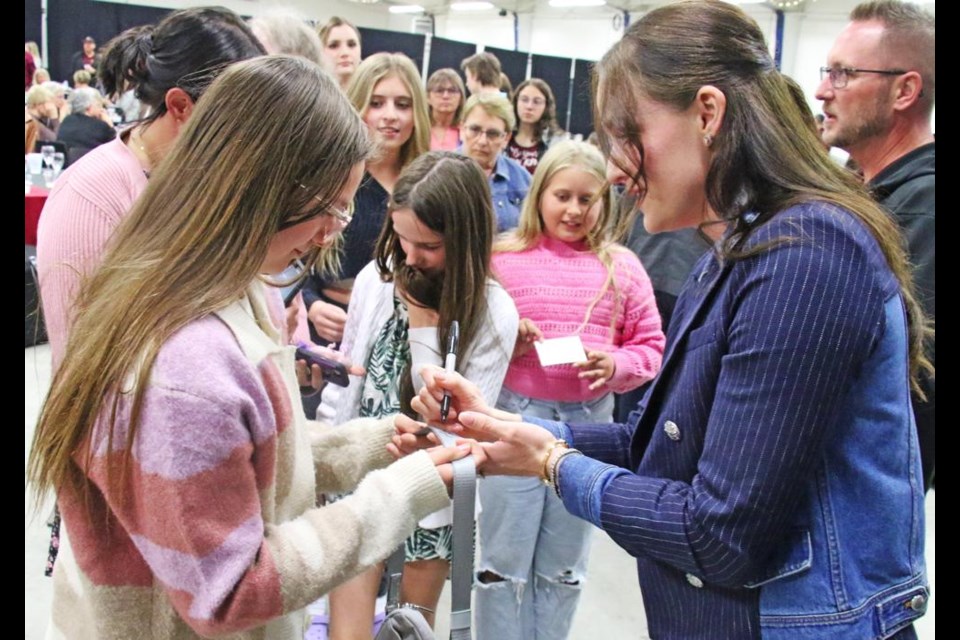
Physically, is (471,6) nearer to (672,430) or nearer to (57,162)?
(57,162)

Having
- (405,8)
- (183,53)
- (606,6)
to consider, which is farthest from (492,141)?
(405,8)

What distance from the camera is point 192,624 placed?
3.11ft

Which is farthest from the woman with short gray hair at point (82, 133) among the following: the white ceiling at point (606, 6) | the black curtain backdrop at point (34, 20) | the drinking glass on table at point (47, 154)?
the white ceiling at point (606, 6)

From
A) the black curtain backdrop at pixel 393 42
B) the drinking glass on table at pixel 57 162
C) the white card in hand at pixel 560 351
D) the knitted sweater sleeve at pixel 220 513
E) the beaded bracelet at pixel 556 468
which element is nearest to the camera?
the knitted sweater sleeve at pixel 220 513

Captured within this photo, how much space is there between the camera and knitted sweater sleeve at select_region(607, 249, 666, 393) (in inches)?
91.6

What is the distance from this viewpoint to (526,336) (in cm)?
224

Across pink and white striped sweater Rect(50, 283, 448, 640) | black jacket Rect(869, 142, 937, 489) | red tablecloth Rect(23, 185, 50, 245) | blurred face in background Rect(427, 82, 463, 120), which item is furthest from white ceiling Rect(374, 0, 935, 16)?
pink and white striped sweater Rect(50, 283, 448, 640)

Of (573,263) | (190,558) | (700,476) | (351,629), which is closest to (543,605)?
(351,629)

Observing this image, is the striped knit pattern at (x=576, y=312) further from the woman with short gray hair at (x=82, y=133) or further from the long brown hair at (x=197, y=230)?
the woman with short gray hair at (x=82, y=133)

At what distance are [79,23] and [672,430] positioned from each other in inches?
457

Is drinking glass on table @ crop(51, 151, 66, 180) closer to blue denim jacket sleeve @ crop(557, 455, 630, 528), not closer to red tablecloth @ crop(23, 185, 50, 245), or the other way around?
red tablecloth @ crop(23, 185, 50, 245)

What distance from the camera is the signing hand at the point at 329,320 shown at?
94.4 inches

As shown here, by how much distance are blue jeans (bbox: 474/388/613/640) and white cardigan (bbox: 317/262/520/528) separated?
20 centimetres

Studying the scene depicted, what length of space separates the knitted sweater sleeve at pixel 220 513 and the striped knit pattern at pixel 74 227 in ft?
1.97
